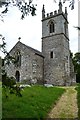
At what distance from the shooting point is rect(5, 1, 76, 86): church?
118ft

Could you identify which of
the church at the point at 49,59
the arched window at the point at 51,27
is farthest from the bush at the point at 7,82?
the arched window at the point at 51,27

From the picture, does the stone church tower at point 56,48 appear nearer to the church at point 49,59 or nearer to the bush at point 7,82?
the church at point 49,59

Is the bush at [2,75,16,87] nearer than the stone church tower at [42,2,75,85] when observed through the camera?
Yes

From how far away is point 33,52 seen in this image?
1428 inches

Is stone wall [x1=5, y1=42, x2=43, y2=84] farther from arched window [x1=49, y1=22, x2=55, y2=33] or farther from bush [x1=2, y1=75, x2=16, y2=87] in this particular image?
bush [x1=2, y1=75, x2=16, y2=87]

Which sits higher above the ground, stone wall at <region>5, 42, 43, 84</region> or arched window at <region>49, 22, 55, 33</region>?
arched window at <region>49, 22, 55, 33</region>

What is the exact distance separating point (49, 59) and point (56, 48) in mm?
2171

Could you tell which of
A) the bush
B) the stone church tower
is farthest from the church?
the bush

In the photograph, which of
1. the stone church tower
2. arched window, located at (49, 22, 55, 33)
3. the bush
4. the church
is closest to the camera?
the bush

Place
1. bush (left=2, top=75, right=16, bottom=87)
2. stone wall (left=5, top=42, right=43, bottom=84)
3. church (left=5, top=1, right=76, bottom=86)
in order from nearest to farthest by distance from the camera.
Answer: bush (left=2, top=75, right=16, bottom=87)
stone wall (left=5, top=42, right=43, bottom=84)
church (left=5, top=1, right=76, bottom=86)

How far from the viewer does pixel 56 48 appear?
3750 cm

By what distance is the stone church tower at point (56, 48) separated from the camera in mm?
36250

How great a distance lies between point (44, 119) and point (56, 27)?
2893cm

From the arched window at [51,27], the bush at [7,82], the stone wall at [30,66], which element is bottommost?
the bush at [7,82]
